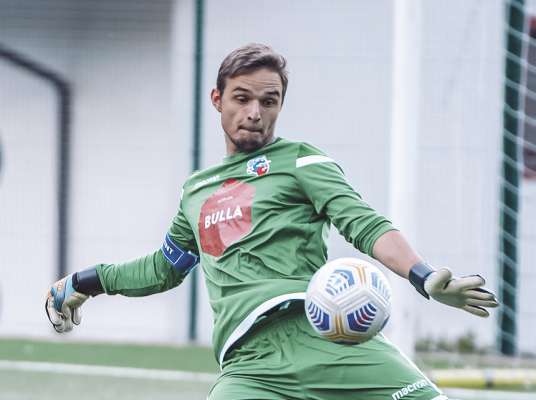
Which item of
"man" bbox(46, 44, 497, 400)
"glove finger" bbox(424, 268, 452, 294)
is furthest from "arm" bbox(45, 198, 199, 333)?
"glove finger" bbox(424, 268, 452, 294)

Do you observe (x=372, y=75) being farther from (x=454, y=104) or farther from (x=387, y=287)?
(x=387, y=287)

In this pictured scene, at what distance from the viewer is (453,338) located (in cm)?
920

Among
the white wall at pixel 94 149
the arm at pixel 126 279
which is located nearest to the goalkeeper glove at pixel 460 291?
the arm at pixel 126 279

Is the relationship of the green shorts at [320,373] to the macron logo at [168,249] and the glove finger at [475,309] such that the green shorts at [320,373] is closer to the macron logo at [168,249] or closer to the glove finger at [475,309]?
the glove finger at [475,309]

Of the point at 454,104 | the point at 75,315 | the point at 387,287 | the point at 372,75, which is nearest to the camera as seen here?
the point at 387,287

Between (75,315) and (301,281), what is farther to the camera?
(75,315)

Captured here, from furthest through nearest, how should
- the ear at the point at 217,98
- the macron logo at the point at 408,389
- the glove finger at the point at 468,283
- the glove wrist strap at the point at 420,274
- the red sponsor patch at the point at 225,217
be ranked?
1. the ear at the point at 217,98
2. the red sponsor patch at the point at 225,217
3. the macron logo at the point at 408,389
4. the glove wrist strap at the point at 420,274
5. the glove finger at the point at 468,283

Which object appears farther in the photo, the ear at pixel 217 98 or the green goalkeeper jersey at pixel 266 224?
the ear at pixel 217 98

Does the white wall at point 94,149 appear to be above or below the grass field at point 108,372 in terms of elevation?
above

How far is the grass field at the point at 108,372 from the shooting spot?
7176 millimetres

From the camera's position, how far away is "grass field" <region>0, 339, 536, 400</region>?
283 inches

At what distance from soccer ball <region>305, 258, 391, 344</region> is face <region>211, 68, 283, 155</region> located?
598 mm

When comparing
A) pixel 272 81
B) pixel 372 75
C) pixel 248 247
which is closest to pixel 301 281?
pixel 248 247

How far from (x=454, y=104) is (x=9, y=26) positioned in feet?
15.2
